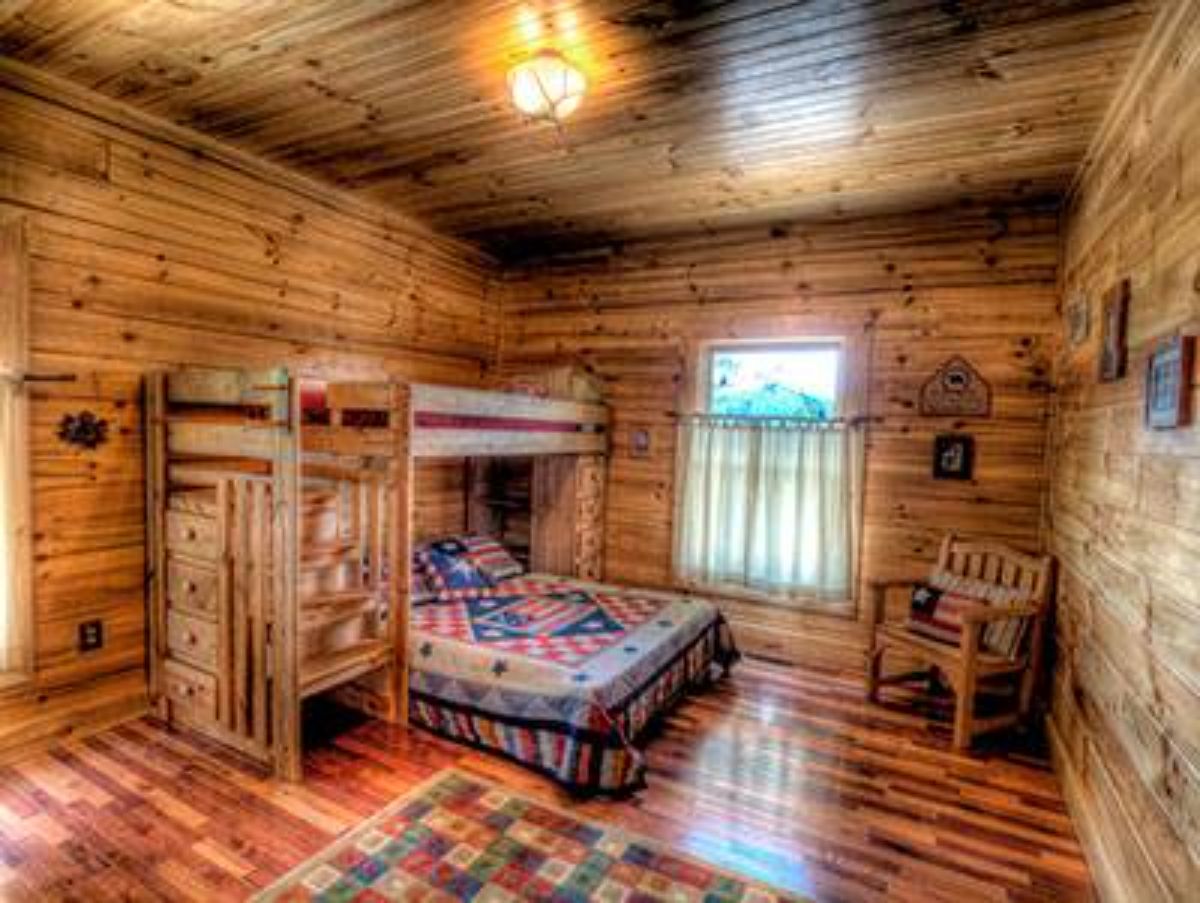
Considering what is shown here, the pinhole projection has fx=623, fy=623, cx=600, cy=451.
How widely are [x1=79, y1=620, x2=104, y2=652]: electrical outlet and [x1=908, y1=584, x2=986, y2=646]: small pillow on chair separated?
13.7 ft

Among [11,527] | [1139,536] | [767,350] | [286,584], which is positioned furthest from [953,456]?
[11,527]

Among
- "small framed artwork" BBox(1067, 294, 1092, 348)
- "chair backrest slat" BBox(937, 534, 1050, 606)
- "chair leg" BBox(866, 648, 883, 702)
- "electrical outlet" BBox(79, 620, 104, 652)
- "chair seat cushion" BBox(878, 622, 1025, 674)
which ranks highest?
"small framed artwork" BBox(1067, 294, 1092, 348)

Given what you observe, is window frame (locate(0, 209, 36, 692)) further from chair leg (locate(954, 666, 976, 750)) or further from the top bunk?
chair leg (locate(954, 666, 976, 750))

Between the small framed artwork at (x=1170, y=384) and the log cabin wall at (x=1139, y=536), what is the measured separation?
0.13ft

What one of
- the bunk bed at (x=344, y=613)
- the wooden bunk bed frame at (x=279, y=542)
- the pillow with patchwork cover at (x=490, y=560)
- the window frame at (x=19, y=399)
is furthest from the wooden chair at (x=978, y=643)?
the window frame at (x=19, y=399)

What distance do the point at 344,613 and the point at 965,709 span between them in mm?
3101

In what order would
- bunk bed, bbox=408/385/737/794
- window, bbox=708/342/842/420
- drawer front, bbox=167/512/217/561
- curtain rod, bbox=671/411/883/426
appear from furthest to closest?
window, bbox=708/342/842/420 < curtain rod, bbox=671/411/883/426 < drawer front, bbox=167/512/217/561 < bunk bed, bbox=408/385/737/794

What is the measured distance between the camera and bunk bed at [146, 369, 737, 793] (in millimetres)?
2635

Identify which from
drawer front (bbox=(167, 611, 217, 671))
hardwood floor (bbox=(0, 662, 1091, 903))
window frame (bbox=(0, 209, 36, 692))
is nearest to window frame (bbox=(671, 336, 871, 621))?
hardwood floor (bbox=(0, 662, 1091, 903))

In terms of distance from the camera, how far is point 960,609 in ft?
10.9

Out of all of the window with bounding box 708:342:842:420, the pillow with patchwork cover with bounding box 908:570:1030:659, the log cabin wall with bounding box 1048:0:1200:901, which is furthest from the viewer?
the window with bounding box 708:342:842:420

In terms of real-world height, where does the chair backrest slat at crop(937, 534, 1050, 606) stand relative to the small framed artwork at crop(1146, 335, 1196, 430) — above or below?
below

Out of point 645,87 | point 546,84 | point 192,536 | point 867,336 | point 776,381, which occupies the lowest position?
point 192,536

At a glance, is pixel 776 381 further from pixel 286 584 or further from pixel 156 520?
pixel 156 520
